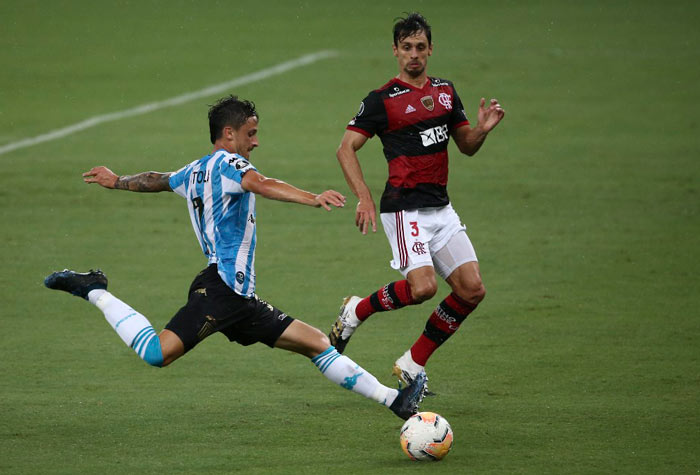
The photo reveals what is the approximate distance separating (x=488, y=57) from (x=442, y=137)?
1734 cm

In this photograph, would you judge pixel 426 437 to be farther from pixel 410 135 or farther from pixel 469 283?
pixel 410 135

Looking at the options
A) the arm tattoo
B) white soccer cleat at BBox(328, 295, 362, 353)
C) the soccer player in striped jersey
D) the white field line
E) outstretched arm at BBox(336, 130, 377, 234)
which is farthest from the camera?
the white field line

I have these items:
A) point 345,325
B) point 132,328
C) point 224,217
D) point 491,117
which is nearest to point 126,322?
point 132,328

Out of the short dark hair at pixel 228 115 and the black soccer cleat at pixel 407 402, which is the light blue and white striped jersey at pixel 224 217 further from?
the black soccer cleat at pixel 407 402

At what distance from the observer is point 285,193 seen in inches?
282

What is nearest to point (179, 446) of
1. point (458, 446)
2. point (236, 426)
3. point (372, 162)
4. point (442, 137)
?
point (236, 426)

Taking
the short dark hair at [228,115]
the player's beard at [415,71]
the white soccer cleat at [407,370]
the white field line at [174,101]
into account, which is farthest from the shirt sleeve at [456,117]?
the white field line at [174,101]

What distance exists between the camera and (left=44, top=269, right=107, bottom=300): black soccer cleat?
784 centimetres

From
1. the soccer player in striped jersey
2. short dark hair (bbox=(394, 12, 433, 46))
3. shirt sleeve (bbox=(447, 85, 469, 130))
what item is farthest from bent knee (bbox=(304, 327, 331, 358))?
short dark hair (bbox=(394, 12, 433, 46))

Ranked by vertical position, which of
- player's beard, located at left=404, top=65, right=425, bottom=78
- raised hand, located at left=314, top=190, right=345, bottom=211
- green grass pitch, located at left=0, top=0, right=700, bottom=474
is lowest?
green grass pitch, located at left=0, top=0, right=700, bottom=474

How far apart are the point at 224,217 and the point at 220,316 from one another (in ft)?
2.07

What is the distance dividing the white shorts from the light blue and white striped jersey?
4.70 feet

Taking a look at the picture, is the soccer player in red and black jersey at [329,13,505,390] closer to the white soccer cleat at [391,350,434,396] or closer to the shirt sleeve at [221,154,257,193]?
the white soccer cleat at [391,350,434,396]

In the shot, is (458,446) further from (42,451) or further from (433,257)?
(42,451)
